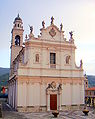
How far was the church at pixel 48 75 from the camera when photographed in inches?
1042

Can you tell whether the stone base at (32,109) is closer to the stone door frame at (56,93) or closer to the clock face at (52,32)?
the stone door frame at (56,93)

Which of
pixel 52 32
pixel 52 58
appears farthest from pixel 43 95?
pixel 52 32

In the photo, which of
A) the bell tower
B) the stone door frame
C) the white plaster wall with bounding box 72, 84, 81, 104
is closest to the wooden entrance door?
the stone door frame

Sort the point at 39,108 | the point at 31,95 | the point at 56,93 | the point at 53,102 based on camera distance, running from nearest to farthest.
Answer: the point at 31,95 → the point at 39,108 → the point at 53,102 → the point at 56,93

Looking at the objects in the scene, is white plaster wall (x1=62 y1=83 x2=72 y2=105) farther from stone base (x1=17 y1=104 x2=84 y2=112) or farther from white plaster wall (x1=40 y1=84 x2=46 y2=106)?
white plaster wall (x1=40 y1=84 x2=46 y2=106)

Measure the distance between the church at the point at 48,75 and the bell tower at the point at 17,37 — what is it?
9040mm

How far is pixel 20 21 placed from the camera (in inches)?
1505

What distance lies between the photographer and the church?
26.5m

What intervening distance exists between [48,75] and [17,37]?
43.3ft

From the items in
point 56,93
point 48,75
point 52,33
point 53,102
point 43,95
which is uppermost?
point 52,33

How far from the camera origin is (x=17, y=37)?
3781cm

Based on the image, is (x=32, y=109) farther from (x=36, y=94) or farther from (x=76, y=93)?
(x=76, y=93)

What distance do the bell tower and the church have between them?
9040 millimetres

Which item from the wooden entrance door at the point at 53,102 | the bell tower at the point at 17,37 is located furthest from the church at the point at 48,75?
the bell tower at the point at 17,37
